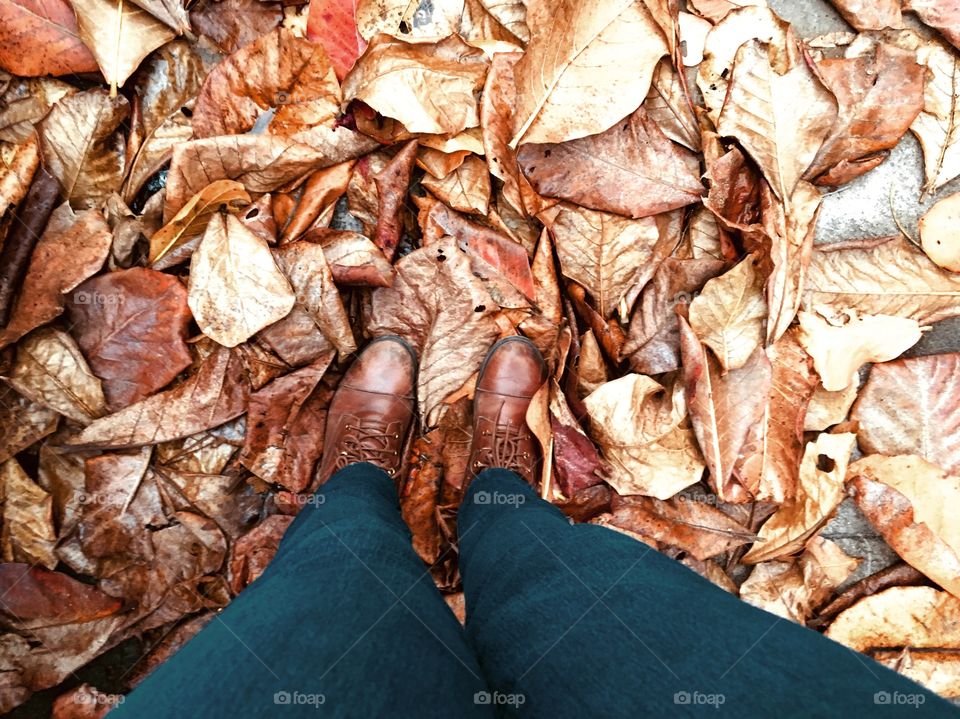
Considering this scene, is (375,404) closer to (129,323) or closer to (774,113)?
(129,323)

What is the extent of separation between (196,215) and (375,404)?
0.53 m

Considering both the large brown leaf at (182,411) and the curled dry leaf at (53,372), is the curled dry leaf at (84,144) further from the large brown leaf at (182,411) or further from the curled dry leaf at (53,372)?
the large brown leaf at (182,411)

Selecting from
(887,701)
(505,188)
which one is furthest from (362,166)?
(887,701)

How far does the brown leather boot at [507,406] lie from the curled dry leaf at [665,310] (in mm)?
222

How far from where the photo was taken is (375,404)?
1297 millimetres

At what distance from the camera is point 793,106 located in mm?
1111

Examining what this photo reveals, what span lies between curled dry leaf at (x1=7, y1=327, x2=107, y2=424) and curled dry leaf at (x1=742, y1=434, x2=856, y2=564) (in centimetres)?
146

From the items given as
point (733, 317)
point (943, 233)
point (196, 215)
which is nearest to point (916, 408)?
point (943, 233)

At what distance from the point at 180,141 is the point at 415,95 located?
0.52 metres

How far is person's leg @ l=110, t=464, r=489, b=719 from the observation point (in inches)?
21.4

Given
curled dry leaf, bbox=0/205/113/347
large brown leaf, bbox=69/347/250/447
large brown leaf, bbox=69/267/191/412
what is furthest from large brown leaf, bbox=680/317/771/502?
curled dry leaf, bbox=0/205/113/347

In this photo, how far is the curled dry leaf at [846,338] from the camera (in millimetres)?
1164

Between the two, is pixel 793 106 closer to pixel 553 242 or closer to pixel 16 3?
pixel 553 242

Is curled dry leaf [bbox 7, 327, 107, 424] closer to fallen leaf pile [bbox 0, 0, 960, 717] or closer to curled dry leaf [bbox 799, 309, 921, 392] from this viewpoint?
fallen leaf pile [bbox 0, 0, 960, 717]
